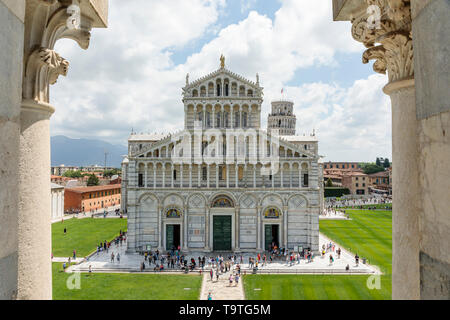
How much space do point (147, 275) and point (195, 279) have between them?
13.5 ft

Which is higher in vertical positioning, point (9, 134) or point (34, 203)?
point (9, 134)

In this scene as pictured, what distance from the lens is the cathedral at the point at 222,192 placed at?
3206cm

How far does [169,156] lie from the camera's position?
32.7 m

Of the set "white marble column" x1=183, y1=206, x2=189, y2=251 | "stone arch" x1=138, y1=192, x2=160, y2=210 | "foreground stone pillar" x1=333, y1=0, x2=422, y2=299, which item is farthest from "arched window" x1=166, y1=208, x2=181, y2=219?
"foreground stone pillar" x1=333, y1=0, x2=422, y2=299

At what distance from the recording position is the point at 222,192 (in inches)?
1281

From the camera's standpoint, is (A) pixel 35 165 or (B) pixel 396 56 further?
(B) pixel 396 56

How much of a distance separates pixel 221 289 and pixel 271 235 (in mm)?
11461

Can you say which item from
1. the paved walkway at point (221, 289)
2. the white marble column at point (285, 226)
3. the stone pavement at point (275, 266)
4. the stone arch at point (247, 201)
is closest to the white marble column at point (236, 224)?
the stone arch at point (247, 201)

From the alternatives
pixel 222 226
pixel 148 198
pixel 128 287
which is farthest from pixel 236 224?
pixel 128 287

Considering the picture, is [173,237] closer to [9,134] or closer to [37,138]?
[37,138]

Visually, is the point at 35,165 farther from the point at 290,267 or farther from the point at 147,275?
the point at 290,267

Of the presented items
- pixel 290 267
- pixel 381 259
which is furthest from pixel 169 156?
pixel 381 259

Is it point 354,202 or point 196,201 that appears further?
point 354,202

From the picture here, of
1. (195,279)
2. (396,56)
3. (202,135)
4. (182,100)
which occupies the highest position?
(182,100)
